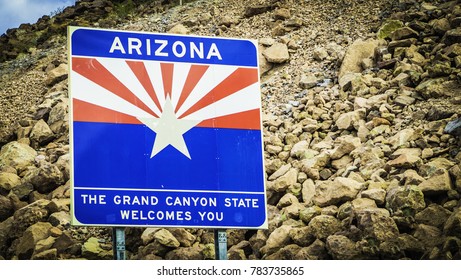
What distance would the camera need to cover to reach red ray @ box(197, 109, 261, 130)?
22.6ft

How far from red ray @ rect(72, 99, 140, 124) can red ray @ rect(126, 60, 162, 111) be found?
0.89 feet

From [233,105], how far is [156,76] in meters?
0.59

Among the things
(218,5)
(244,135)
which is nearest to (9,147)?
(218,5)

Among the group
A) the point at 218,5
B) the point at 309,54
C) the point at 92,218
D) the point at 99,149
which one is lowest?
the point at 92,218

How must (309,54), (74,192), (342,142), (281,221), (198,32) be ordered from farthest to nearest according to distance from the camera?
(198,32), (309,54), (342,142), (281,221), (74,192)

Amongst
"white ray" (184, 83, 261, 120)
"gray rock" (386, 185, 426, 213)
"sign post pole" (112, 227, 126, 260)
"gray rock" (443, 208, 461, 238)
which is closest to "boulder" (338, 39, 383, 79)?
"gray rock" (386, 185, 426, 213)

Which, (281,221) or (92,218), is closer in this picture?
(92,218)

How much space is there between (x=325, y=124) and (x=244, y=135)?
31.9 ft

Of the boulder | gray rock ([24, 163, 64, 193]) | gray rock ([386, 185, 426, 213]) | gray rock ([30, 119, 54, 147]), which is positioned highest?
the boulder

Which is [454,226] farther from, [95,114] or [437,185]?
[95,114]

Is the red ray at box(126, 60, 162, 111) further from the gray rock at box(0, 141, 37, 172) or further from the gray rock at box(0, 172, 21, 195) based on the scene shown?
the gray rock at box(0, 141, 37, 172)

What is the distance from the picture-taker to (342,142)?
614 inches

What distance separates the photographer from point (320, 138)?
16.4 metres

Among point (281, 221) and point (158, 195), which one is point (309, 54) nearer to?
point (281, 221)
